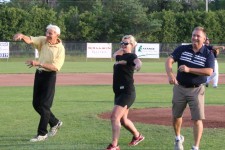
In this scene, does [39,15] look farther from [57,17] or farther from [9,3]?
[9,3]

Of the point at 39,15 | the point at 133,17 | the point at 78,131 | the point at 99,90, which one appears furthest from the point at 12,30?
the point at 78,131

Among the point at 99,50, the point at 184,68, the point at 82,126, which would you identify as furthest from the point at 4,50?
the point at 184,68

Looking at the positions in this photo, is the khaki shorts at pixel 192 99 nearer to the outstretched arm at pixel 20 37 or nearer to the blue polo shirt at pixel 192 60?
the blue polo shirt at pixel 192 60

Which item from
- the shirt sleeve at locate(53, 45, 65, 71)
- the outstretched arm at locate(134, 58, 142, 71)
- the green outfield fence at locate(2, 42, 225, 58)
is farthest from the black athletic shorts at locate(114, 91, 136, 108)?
the green outfield fence at locate(2, 42, 225, 58)

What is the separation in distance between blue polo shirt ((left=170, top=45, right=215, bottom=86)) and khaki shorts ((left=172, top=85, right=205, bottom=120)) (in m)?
0.12

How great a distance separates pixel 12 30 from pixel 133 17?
15.0 metres

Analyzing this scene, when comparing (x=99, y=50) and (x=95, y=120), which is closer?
(x=95, y=120)

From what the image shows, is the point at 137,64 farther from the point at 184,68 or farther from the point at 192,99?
the point at 192,99

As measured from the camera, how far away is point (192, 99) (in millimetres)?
9227

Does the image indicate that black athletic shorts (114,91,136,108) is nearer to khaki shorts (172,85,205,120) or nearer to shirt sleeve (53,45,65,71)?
khaki shorts (172,85,205,120)

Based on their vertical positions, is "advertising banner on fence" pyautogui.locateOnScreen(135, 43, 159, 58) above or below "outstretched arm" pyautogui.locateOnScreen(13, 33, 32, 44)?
below

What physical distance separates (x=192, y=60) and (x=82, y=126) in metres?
3.89

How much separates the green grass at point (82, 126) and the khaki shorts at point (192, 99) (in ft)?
2.87

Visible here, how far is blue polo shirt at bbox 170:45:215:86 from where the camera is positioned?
9156 mm
